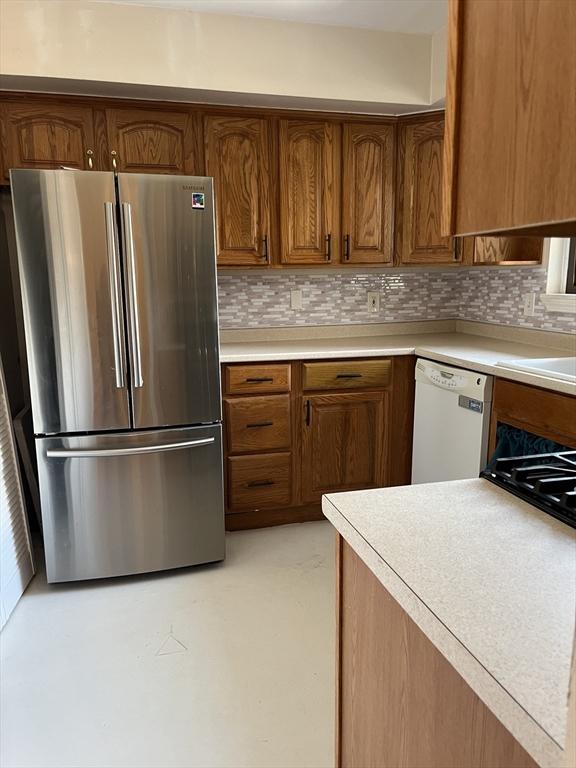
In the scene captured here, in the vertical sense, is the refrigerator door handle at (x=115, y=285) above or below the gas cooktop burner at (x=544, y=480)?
above

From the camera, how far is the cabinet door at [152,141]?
280cm

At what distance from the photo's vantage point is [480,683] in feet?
2.21

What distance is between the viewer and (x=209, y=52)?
8.85 feet

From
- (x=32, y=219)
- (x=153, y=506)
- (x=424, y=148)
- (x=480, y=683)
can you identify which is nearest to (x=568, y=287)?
(x=424, y=148)

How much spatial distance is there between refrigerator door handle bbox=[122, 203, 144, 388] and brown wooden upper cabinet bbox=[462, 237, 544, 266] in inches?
68.9

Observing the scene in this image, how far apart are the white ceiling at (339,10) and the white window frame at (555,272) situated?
1.22 m

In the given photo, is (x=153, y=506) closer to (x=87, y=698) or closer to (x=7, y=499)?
(x=7, y=499)

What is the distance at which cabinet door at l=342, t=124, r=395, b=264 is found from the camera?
311cm

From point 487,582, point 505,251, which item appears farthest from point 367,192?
point 487,582

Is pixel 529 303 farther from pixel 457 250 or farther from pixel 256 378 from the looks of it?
pixel 256 378

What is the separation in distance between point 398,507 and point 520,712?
0.51 m

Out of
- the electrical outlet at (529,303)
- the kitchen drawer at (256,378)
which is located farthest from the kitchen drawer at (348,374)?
the electrical outlet at (529,303)

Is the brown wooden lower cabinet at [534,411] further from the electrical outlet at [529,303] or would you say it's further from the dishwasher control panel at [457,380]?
the electrical outlet at [529,303]

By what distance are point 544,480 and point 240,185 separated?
232 centimetres
